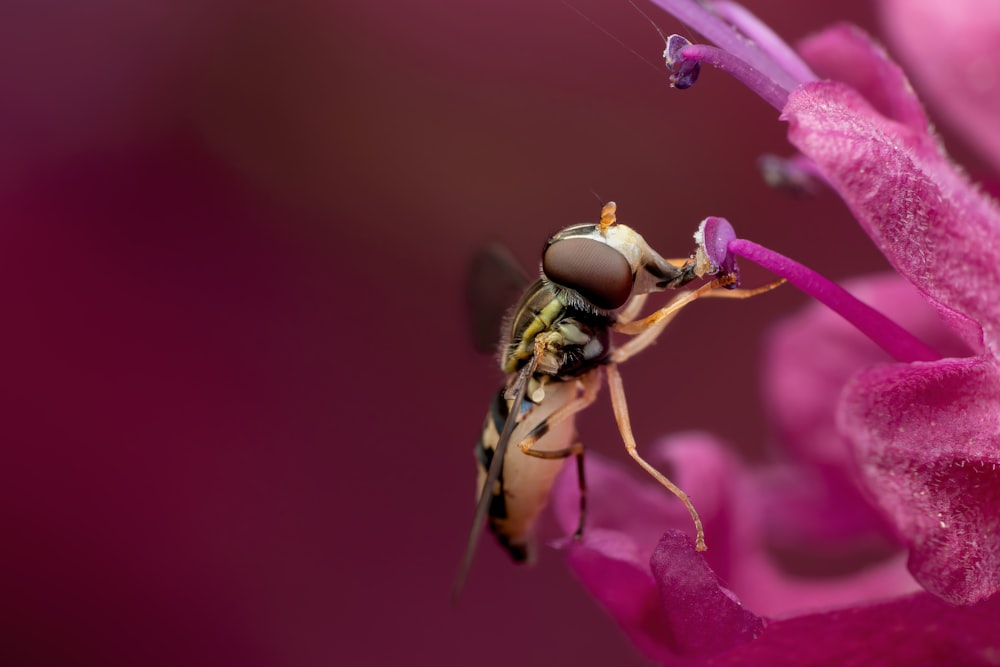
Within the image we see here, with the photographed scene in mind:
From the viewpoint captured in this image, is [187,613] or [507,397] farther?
[187,613]

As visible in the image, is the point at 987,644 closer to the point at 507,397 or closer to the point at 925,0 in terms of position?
the point at 507,397

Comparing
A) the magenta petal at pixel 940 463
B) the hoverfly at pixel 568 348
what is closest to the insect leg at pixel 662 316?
the hoverfly at pixel 568 348

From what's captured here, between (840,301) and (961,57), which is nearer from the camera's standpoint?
(840,301)

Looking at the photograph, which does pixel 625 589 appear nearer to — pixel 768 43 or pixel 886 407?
pixel 886 407

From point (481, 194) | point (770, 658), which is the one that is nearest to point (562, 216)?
point (481, 194)

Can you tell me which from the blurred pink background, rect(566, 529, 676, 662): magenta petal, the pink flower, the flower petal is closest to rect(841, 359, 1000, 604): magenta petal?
the pink flower

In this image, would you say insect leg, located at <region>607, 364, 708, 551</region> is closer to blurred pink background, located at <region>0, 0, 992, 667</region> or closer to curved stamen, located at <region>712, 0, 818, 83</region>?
curved stamen, located at <region>712, 0, 818, 83</region>

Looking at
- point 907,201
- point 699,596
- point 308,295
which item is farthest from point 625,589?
point 308,295
